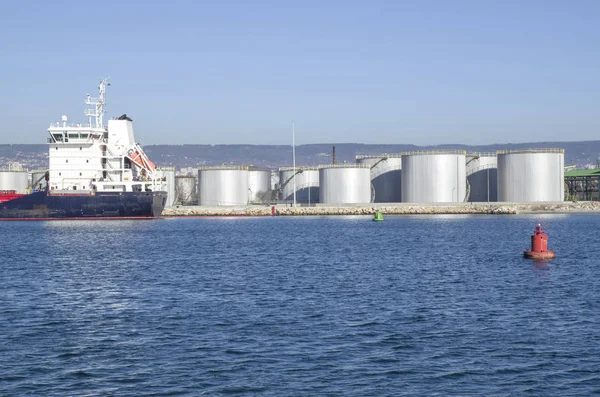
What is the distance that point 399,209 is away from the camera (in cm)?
13062

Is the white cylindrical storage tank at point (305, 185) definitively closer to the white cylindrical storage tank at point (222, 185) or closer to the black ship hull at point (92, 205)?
the white cylindrical storage tank at point (222, 185)

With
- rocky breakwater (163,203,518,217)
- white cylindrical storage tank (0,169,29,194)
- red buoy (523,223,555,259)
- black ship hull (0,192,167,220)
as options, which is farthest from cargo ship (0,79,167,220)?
red buoy (523,223,555,259)

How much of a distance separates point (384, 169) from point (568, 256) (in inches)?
3593

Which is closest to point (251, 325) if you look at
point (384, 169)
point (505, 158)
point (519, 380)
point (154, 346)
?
point (154, 346)

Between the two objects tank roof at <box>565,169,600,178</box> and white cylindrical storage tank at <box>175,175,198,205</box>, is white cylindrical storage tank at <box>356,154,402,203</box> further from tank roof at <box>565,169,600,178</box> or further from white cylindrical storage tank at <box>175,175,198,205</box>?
white cylindrical storage tank at <box>175,175,198,205</box>

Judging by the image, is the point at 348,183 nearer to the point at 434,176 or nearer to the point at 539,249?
the point at 434,176

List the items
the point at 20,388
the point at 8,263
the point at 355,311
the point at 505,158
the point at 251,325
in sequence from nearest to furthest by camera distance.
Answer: the point at 20,388, the point at 251,325, the point at 355,311, the point at 8,263, the point at 505,158

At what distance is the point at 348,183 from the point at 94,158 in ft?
144

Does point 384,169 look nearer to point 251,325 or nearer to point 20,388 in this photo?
point 251,325

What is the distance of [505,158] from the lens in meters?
127

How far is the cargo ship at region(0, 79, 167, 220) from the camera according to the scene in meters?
112

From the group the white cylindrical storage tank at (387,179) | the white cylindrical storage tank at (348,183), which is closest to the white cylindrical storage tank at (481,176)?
the white cylindrical storage tank at (387,179)

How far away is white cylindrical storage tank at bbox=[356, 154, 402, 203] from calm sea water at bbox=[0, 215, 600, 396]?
86363 mm

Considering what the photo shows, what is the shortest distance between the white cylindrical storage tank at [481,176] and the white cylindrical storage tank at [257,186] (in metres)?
44.1
